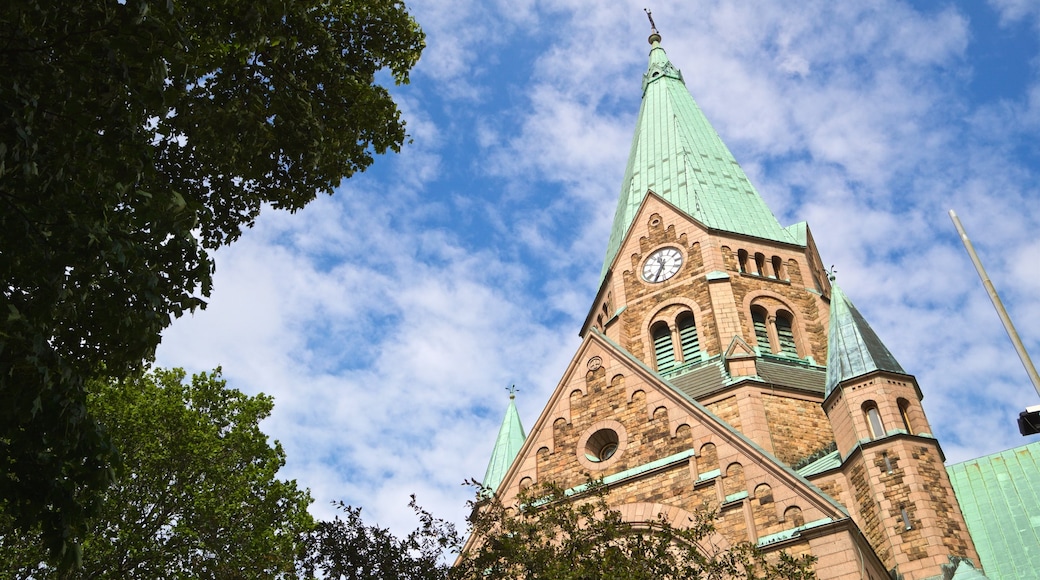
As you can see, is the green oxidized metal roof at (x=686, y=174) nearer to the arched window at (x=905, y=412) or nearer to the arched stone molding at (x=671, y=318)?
the arched stone molding at (x=671, y=318)

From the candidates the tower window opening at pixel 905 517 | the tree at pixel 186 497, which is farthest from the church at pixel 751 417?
the tree at pixel 186 497

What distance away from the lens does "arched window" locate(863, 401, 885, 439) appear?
20.8 meters

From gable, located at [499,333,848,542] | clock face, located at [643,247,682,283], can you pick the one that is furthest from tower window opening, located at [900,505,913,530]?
clock face, located at [643,247,682,283]

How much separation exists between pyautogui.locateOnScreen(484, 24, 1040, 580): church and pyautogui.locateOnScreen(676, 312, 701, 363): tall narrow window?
0.27 feet

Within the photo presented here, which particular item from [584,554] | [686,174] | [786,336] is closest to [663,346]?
[786,336]

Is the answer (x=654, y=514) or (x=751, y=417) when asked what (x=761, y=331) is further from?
(x=654, y=514)

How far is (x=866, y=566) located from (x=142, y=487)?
14004mm

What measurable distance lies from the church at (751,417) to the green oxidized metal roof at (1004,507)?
49 millimetres

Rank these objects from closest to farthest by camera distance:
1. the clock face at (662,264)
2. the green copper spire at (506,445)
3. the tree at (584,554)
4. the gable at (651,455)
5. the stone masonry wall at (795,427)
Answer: the tree at (584,554)
the gable at (651,455)
the stone masonry wall at (795,427)
the green copper spire at (506,445)
the clock face at (662,264)

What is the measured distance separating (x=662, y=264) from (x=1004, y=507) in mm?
13618

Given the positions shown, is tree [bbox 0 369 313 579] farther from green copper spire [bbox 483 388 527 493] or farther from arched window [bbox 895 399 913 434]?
arched window [bbox 895 399 913 434]

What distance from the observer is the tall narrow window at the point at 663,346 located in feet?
102

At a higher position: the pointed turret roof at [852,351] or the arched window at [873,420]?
the pointed turret roof at [852,351]

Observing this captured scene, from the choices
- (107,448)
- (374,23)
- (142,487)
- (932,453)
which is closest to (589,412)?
(932,453)
